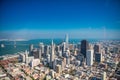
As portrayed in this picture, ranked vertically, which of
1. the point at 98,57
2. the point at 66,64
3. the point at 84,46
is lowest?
the point at 66,64

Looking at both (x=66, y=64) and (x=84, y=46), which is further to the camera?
(x=84, y=46)

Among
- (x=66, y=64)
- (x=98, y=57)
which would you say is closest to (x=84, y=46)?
(x=98, y=57)

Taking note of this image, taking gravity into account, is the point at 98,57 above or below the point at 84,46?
below

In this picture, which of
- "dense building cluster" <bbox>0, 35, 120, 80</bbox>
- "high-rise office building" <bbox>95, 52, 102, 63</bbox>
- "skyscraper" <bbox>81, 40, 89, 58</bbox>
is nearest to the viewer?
"dense building cluster" <bbox>0, 35, 120, 80</bbox>

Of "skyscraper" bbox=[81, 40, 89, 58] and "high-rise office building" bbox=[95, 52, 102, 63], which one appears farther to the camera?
"high-rise office building" bbox=[95, 52, 102, 63]

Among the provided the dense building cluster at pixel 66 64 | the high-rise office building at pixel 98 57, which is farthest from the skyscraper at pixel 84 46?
the high-rise office building at pixel 98 57

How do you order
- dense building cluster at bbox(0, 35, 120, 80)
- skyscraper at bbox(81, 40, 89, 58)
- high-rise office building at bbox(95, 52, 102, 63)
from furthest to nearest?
high-rise office building at bbox(95, 52, 102, 63) → skyscraper at bbox(81, 40, 89, 58) → dense building cluster at bbox(0, 35, 120, 80)

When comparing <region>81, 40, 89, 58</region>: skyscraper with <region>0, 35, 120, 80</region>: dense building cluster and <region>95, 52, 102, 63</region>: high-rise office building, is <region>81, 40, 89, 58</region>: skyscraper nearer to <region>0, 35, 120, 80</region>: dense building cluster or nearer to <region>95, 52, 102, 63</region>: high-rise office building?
<region>0, 35, 120, 80</region>: dense building cluster

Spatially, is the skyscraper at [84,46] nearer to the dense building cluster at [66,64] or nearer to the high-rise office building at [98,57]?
the dense building cluster at [66,64]

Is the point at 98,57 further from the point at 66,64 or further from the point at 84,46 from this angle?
the point at 66,64

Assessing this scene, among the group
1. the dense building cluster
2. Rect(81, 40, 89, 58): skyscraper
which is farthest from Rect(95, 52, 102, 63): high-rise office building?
Rect(81, 40, 89, 58): skyscraper
